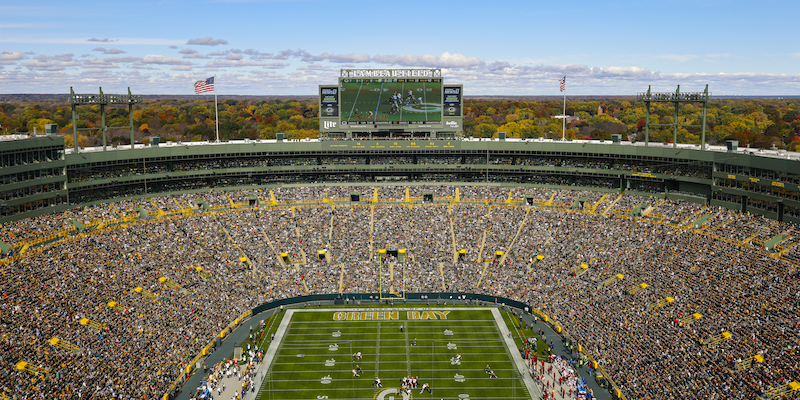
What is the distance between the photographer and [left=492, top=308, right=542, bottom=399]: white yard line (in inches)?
1310

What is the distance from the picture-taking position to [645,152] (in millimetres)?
55594

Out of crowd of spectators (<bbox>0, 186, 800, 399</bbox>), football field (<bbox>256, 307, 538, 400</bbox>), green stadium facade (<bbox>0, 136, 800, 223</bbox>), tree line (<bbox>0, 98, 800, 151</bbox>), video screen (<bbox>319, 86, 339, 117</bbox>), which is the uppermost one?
video screen (<bbox>319, 86, 339, 117</bbox>)

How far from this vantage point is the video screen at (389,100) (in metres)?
59.5

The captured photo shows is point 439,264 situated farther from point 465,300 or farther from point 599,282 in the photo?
point 599,282

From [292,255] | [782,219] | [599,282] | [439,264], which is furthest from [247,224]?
[782,219]

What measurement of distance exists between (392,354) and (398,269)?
11.9 m

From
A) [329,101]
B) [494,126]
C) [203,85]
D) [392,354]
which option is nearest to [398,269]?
[392,354]

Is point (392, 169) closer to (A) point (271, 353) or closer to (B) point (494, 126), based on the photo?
(A) point (271, 353)

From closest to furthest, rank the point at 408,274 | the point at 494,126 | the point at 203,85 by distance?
the point at 408,274
the point at 203,85
the point at 494,126

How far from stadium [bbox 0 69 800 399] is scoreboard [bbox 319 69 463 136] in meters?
1.41

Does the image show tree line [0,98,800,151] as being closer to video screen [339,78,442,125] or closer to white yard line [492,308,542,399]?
video screen [339,78,442,125]

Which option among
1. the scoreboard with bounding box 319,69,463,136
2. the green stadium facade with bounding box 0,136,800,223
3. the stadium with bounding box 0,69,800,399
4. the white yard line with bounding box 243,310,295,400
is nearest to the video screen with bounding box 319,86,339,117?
the scoreboard with bounding box 319,69,463,136

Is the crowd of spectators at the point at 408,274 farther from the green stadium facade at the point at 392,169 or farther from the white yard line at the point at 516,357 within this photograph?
the white yard line at the point at 516,357

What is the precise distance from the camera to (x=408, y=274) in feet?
157
